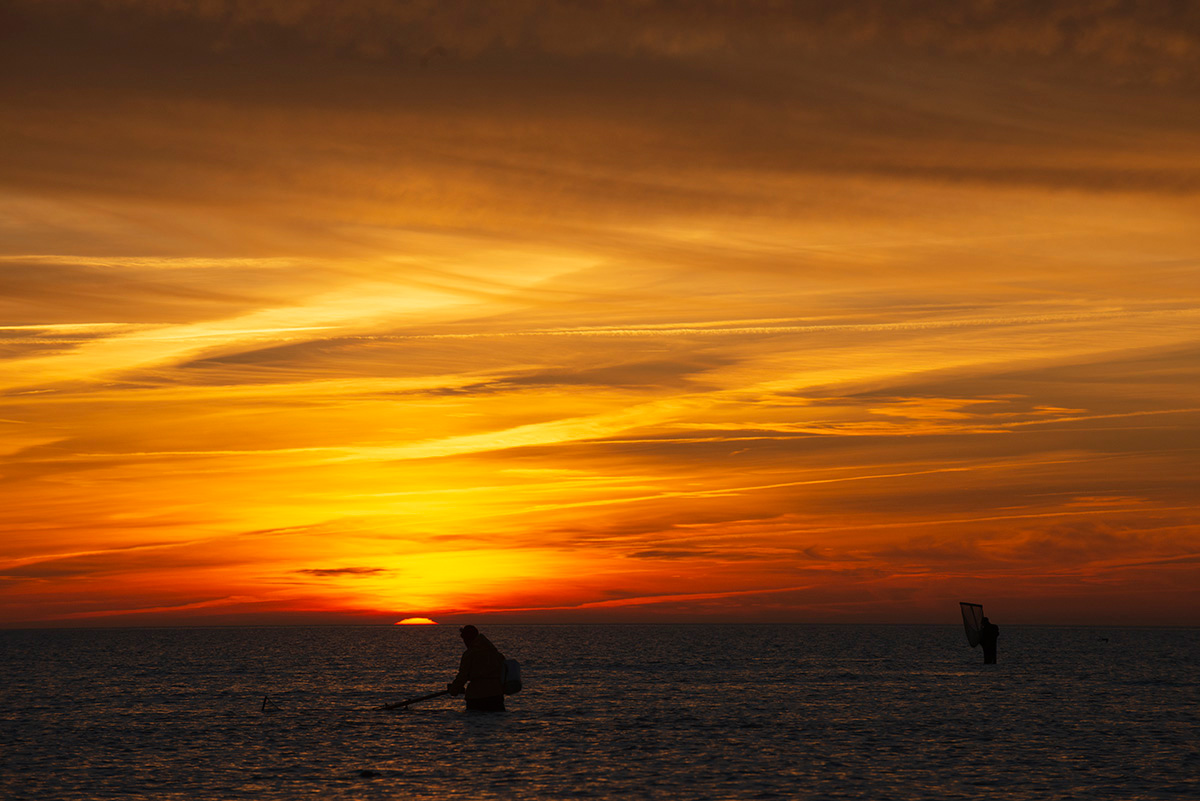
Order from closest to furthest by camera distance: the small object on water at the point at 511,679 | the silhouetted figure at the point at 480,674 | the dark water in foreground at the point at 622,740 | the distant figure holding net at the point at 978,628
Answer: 1. the dark water in foreground at the point at 622,740
2. the silhouetted figure at the point at 480,674
3. the small object on water at the point at 511,679
4. the distant figure holding net at the point at 978,628

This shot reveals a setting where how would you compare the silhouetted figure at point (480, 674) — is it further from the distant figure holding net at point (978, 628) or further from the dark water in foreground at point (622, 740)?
the distant figure holding net at point (978, 628)

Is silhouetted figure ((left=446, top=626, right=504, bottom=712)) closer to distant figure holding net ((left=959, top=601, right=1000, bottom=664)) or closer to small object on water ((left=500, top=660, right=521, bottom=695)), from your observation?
small object on water ((left=500, top=660, right=521, bottom=695))

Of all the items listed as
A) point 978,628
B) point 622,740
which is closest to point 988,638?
point 978,628

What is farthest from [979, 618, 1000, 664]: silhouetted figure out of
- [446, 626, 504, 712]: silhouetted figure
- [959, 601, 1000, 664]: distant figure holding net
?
[446, 626, 504, 712]: silhouetted figure

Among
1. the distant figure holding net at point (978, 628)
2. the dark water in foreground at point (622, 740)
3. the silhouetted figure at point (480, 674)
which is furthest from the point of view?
the distant figure holding net at point (978, 628)

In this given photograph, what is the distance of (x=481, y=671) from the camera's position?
5031 centimetres

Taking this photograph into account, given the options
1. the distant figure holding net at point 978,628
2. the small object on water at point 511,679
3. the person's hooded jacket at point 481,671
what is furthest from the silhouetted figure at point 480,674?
the distant figure holding net at point 978,628

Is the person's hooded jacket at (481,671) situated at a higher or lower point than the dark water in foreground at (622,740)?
higher

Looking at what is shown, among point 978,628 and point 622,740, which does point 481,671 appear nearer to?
point 622,740

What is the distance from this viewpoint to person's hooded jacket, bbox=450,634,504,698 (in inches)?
1930

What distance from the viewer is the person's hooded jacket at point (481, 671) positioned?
49.0m

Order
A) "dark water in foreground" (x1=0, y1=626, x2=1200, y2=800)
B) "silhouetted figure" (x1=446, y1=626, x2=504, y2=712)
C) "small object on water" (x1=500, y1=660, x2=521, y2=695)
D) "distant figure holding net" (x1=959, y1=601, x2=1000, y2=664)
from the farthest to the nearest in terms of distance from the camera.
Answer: "distant figure holding net" (x1=959, y1=601, x2=1000, y2=664) → "small object on water" (x1=500, y1=660, x2=521, y2=695) → "silhouetted figure" (x1=446, y1=626, x2=504, y2=712) → "dark water in foreground" (x1=0, y1=626, x2=1200, y2=800)

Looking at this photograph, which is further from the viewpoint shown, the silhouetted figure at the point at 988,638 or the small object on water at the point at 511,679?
the silhouetted figure at the point at 988,638

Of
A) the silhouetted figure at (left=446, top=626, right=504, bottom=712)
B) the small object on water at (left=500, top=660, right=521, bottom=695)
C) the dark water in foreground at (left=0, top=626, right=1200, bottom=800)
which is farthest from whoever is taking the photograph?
the small object on water at (left=500, top=660, right=521, bottom=695)
